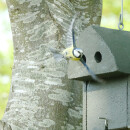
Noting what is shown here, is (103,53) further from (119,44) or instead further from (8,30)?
(8,30)

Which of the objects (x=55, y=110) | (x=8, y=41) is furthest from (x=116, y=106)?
(x=8, y=41)

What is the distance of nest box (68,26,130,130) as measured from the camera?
7.33 feet

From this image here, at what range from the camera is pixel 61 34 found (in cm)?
299

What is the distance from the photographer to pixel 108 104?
2412mm

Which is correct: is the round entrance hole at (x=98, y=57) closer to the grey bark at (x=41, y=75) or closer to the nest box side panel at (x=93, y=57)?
the nest box side panel at (x=93, y=57)

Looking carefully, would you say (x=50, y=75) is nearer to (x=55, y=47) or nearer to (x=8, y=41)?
(x=55, y=47)

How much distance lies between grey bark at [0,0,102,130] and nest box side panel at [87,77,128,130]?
355mm

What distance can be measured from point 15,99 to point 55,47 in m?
0.54

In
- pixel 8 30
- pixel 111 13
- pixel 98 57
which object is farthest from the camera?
pixel 8 30

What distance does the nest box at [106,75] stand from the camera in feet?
7.33

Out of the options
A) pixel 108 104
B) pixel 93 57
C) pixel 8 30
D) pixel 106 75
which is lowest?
pixel 108 104

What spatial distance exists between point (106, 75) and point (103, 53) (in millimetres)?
141

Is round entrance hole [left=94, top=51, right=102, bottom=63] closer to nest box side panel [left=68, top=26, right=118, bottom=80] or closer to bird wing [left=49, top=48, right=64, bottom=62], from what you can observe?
nest box side panel [left=68, top=26, right=118, bottom=80]

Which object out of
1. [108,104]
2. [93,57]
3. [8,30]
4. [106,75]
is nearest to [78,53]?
[93,57]
